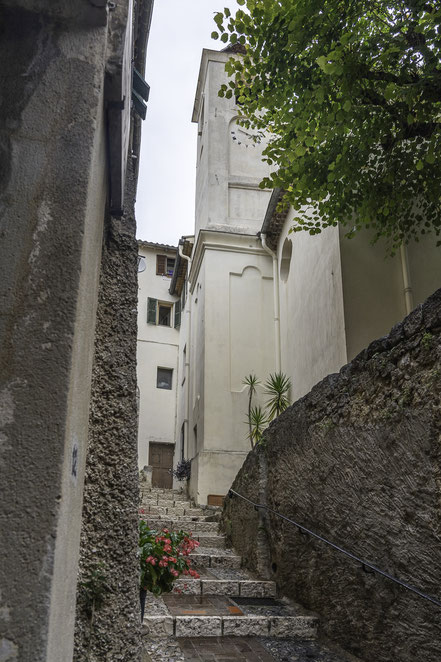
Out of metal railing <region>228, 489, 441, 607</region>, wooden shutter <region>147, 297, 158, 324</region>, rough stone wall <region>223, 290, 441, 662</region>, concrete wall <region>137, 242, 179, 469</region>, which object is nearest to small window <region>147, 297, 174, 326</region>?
wooden shutter <region>147, 297, 158, 324</region>

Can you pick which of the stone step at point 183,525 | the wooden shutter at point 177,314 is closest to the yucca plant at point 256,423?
the stone step at point 183,525

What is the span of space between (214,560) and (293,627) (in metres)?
2.75

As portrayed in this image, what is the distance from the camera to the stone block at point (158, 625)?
16.4ft

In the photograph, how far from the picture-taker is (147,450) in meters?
23.7

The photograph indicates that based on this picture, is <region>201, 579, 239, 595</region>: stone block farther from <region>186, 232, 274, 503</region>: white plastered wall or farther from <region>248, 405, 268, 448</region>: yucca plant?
<region>186, 232, 274, 503</region>: white plastered wall

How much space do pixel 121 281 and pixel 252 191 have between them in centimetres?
1457

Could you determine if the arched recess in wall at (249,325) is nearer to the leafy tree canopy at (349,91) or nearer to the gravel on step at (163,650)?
the leafy tree canopy at (349,91)

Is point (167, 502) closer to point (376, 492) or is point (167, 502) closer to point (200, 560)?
point (200, 560)

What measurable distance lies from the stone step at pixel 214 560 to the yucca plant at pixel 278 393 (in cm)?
516

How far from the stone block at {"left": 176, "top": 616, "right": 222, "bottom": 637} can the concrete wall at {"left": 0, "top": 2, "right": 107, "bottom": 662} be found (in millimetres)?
3682

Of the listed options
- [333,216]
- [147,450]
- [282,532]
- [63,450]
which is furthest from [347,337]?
[147,450]

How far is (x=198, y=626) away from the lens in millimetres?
5215

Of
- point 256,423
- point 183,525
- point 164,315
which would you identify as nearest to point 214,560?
point 183,525

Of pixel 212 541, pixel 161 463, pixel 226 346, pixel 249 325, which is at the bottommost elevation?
pixel 212 541
